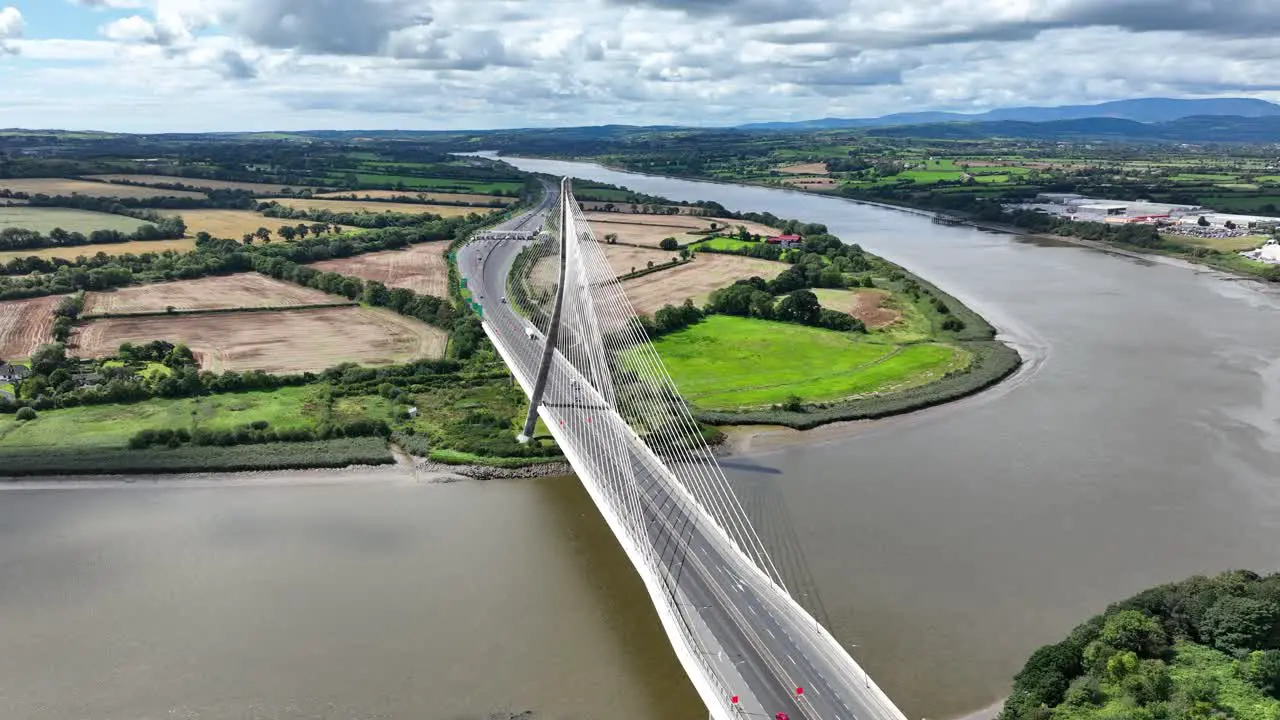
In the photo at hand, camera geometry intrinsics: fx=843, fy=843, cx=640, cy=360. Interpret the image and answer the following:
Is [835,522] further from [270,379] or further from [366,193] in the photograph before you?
[366,193]

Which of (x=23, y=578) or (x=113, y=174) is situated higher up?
(x=113, y=174)

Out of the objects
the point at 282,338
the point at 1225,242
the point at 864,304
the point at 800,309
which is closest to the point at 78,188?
the point at 282,338

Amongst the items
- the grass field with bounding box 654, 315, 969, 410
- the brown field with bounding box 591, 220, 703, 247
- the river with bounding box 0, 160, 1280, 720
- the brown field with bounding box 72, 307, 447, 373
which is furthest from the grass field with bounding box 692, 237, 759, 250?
the river with bounding box 0, 160, 1280, 720

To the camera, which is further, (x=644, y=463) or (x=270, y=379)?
(x=270, y=379)

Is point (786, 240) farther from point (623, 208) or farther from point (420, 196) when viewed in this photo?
point (420, 196)

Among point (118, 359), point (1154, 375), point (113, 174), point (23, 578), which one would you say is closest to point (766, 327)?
point (1154, 375)

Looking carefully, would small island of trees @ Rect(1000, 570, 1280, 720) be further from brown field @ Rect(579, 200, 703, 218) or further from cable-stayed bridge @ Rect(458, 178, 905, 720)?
brown field @ Rect(579, 200, 703, 218)
